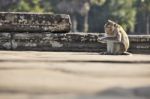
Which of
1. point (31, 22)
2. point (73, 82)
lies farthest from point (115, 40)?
point (73, 82)

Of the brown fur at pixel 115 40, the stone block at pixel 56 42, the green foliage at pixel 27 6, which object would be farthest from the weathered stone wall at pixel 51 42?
the green foliage at pixel 27 6

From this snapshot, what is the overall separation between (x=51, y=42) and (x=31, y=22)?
2.12 ft

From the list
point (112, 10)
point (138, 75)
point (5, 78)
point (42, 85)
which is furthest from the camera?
point (112, 10)

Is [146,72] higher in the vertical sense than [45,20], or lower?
lower

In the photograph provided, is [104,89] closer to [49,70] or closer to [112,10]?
[49,70]

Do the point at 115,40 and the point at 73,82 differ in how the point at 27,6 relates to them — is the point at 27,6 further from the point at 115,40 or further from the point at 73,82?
the point at 73,82

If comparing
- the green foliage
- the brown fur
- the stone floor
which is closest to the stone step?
the brown fur

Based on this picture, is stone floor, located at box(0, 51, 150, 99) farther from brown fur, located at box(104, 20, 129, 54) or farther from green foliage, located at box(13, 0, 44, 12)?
green foliage, located at box(13, 0, 44, 12)

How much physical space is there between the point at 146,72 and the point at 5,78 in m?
1.66

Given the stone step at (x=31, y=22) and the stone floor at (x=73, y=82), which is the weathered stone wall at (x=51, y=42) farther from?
the stone floor at (x=73, y=82)

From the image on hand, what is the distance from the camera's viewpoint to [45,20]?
929 centimetres

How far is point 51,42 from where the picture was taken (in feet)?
30.9

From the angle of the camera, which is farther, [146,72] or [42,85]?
[146,72]

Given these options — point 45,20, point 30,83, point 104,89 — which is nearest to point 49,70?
point 30,83
